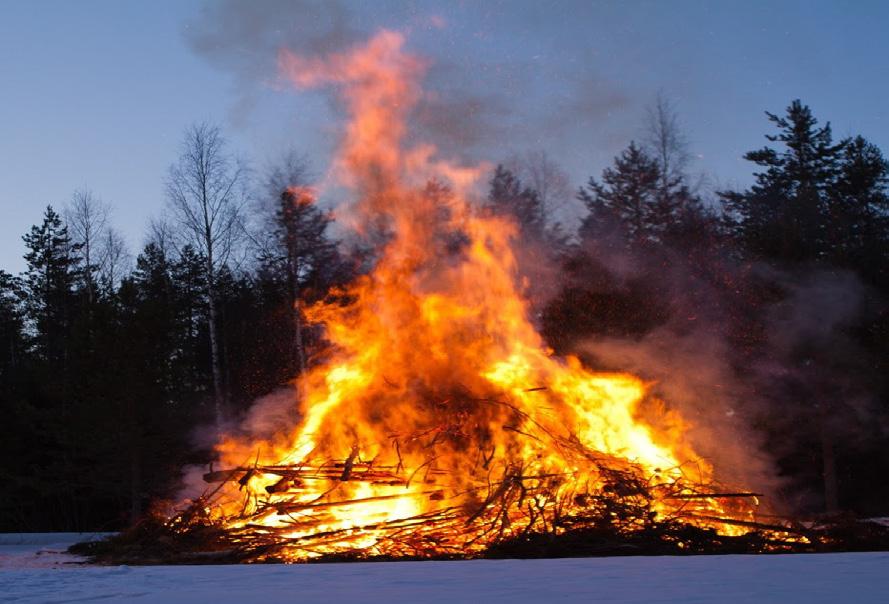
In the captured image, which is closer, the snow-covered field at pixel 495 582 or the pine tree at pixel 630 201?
the snow-covered field at pixel 495 582

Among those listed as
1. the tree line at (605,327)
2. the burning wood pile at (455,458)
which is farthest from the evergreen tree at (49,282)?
the burning wood pile at (455,458)

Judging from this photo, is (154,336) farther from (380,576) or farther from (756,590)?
(756,590)

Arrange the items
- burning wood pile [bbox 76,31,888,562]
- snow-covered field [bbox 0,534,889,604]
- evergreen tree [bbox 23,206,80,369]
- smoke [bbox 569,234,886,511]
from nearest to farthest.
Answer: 1. snow-covered field [bbox 0,534,889,604]
2. burning wood pile [bbox 76,31,888,562]
3. smoke [bbox 569,234,886,511]
4. evergreen tree [bbox 23,206,80,369]

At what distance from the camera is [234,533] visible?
955 centimetres

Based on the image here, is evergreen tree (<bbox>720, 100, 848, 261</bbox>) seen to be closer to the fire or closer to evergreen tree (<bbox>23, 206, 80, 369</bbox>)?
the fire

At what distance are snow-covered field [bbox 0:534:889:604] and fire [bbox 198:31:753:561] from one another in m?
2.28

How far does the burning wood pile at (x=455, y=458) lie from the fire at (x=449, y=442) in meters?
0.02

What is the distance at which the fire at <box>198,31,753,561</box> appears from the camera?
30.3ft

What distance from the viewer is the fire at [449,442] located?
923cm

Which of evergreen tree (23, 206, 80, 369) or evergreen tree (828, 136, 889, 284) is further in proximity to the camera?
evergreen tree (23, 206, 80, 369)

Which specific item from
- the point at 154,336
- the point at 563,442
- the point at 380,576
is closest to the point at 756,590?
the point at 380,576

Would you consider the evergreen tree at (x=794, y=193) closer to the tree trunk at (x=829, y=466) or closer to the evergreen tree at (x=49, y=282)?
the tree trunk at (x=829, y=466)

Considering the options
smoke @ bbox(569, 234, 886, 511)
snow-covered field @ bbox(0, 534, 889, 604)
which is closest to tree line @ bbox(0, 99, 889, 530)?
smoke @ bbox(569, 234, 886, 511)

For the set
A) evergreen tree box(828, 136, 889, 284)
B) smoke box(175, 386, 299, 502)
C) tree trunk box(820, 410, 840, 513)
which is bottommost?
tree trunk box(820, 410, 840, 513)
